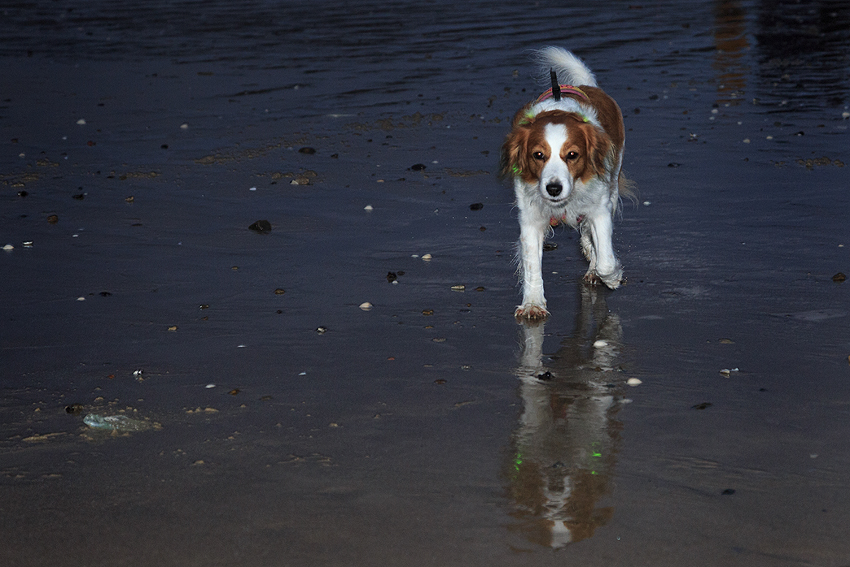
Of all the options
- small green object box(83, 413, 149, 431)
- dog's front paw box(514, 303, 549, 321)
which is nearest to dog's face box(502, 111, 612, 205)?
dog's front paw box(514, 303, 549, 321)

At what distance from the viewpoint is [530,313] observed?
500cm

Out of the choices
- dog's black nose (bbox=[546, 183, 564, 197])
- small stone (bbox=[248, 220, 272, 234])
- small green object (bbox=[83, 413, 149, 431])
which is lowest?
small green object (bbox=[83, 413, 149, 431])

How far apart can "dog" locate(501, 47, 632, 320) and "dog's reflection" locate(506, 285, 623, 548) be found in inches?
16.2

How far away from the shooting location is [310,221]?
22.6 feet

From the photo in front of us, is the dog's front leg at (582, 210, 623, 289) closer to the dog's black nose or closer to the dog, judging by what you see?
the dog

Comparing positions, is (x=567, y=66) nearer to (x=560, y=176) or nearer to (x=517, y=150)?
(x=517, y=150)

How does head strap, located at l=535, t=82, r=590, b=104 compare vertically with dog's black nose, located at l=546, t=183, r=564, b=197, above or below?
above

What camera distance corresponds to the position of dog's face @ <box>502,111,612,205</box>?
4.92 metres

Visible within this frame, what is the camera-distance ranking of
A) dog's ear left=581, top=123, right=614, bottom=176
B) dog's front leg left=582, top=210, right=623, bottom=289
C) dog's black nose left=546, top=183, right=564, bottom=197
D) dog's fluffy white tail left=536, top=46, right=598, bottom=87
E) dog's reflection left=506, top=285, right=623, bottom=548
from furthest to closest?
dog's fluffy white tail left=536, top=46, right=598, bottom=87, dog's front leg left=582, top=210, right=623, bottom=289, dog's ear left=581, top=123, right=614, bottom=176, dog's black nose left=546, top=183, right=564, bottom=197, dog's reflection left=506, top=285, right=623, bottom=548

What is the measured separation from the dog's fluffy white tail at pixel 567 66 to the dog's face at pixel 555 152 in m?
1.50

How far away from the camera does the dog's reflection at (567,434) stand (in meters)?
3.08

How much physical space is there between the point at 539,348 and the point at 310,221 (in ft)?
9.10

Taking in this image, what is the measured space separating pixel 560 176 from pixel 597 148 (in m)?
0.45

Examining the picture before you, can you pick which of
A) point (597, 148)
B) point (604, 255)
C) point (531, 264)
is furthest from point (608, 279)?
point (597, 148)
